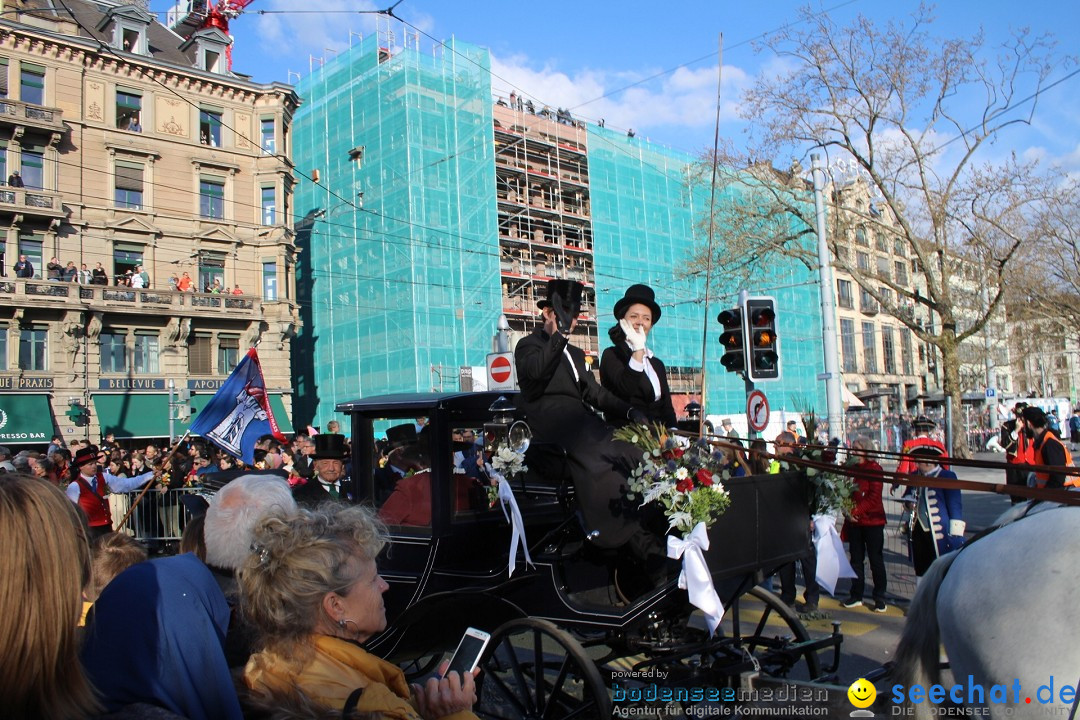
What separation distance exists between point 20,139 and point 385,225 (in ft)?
44.1

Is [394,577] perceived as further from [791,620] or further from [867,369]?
[867,369]

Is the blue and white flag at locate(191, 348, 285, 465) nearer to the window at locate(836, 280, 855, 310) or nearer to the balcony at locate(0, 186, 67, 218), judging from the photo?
the balcony at locate(0, 186, 67, 218)

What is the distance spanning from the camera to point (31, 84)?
94.0ft

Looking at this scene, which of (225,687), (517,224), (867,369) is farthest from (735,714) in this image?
(867,369)

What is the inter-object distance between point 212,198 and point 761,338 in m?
28.9

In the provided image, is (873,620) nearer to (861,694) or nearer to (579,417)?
(579,417)

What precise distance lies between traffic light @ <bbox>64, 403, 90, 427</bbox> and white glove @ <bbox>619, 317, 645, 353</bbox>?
1107 inches

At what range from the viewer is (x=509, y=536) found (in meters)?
5.05

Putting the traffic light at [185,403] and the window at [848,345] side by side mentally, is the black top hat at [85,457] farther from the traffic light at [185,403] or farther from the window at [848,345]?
the window at [848,345]

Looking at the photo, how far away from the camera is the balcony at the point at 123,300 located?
27.0 meters

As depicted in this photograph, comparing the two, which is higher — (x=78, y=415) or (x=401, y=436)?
(x=78, y=415)

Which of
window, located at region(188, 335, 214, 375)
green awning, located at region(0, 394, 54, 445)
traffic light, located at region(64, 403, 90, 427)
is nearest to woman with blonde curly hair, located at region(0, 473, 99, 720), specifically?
green awning, located at region(0, 394, 54, 445)

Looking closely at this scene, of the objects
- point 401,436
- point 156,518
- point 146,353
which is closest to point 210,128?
point 146,353

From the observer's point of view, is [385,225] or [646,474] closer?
[646,474]
